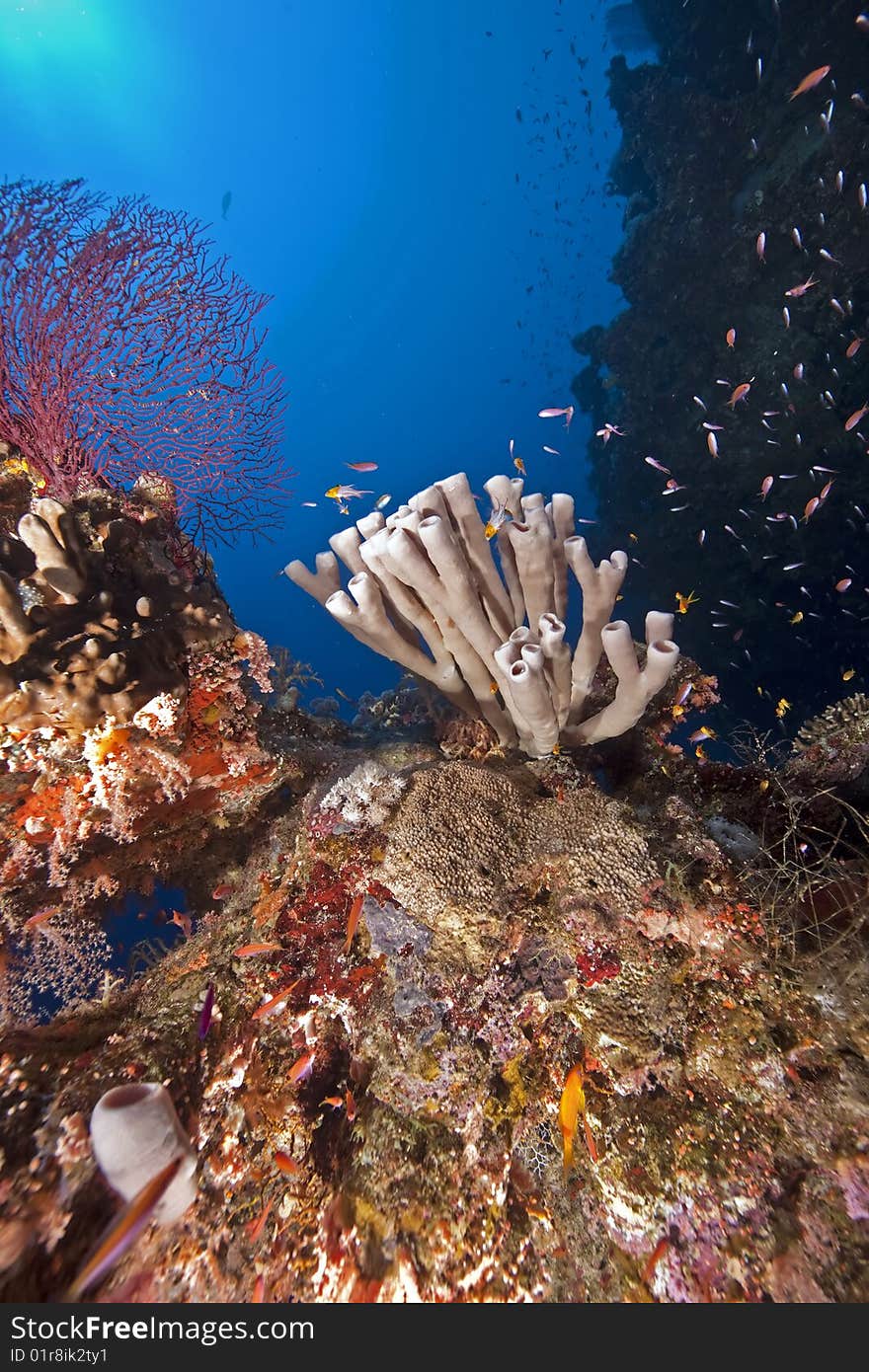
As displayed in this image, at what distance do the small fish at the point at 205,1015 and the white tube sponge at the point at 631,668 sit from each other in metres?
2.42

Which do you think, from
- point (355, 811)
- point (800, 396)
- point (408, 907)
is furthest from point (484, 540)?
point (800, 396)

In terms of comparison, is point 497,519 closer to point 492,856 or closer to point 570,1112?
point 492,856

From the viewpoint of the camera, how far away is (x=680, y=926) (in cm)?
220

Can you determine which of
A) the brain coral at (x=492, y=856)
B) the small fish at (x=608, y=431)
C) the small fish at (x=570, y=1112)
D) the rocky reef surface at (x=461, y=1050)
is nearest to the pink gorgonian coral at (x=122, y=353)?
the rocky reef surface at (x=461, y=1050)

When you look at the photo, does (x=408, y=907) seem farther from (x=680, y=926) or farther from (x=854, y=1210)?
(x=854, y=1210)

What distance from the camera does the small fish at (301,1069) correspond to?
2273 mm

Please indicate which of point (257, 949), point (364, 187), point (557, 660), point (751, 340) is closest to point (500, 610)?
point (557, 660)

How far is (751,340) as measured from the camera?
38.6 feet

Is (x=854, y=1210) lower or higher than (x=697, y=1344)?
higher

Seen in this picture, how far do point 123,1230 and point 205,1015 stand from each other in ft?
2.20

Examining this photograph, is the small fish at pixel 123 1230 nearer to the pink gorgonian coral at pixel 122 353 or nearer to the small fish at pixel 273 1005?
the small fish at pixel 273 1005

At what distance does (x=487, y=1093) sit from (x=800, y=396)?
43.8 feet

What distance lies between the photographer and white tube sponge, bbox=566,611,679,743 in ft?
8.99

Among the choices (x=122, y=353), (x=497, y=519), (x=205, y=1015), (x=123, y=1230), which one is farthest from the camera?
(x=122, y=353)
